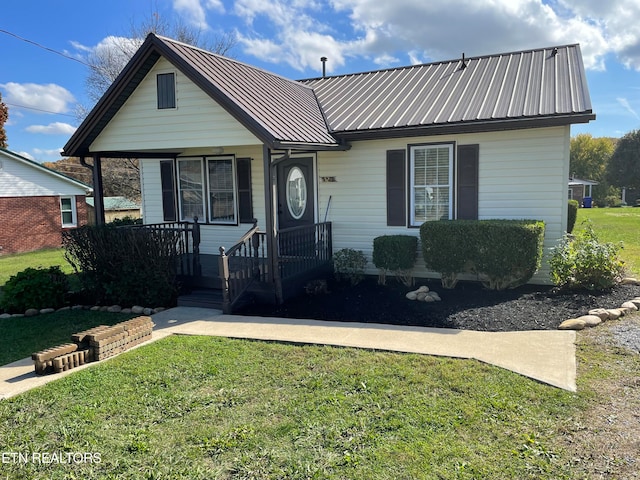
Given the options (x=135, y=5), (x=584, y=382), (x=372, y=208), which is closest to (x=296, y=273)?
(x=372, y=208)

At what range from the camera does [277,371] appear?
17.0ft

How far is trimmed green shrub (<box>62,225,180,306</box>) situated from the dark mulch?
161 centimetres

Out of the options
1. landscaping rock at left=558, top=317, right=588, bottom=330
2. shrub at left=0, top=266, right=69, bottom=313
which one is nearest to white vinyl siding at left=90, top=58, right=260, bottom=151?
shrub at left=0, top=266, right=69, bottom=313

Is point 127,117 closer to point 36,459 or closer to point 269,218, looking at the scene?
point 269,218

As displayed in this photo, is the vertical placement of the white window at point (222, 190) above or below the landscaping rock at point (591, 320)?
above

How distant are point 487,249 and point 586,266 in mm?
1573

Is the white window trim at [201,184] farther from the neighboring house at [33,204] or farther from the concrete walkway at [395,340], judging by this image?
the neighboring house at [33,204]

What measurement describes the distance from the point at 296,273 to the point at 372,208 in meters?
2.29

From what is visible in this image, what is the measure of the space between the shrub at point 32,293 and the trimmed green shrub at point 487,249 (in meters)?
6.68

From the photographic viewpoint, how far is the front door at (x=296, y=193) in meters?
10.5

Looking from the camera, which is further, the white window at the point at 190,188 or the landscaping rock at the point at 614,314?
the white window at the point at 190,188

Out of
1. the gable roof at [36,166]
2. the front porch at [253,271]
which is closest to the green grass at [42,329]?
the front porch at [253,271]

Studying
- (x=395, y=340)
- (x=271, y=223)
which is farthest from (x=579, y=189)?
(x=395, y=340)

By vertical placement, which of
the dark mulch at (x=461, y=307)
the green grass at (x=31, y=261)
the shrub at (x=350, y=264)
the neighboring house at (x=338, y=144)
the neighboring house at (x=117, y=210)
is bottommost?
the green grass at (x=31, y=261)
